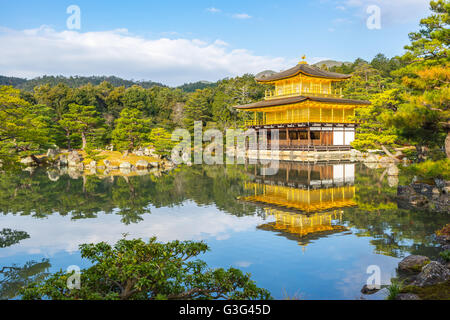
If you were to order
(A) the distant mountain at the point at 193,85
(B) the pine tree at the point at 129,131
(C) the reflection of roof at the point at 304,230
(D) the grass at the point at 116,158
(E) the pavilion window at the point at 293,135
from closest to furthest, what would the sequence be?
(C) the reflection of roof at the point at 304,230 < (D) the grass at the point at 116,158 < (B) the pine tree at the point at 129,131 < (E) the pavilion window at the point at 293,135 < (A) the distant mountain at the point at 193,85

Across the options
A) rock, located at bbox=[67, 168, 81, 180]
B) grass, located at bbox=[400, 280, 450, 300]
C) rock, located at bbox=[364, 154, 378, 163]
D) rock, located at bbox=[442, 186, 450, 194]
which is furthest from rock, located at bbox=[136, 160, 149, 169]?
grass, located at bbox=[400, 280, 450, 300]

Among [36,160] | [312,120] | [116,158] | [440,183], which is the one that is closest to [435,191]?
[440,183]

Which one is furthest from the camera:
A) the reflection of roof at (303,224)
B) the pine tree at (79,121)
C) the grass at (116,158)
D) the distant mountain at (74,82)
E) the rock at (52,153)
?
the distant mountain at (74,82)

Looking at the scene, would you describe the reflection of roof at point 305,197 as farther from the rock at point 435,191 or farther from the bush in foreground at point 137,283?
the bush in foreground at point 137,283

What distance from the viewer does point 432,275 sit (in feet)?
17.6

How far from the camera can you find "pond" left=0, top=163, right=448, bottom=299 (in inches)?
251

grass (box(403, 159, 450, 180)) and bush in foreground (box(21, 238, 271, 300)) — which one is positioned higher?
grass (box(403, 159, 450, 180))

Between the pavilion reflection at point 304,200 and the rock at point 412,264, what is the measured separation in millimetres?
2261

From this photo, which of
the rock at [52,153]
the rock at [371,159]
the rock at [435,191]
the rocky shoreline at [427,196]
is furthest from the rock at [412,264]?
the rock at [52,153]

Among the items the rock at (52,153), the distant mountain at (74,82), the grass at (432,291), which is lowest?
the grass at (432,291)

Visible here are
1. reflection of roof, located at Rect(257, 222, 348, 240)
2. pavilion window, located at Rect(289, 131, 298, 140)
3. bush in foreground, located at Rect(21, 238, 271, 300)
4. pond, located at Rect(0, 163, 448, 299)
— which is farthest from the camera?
pavilion window, located at Rect(289, 131, 298, 140)

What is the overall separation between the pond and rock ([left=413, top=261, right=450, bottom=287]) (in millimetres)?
539

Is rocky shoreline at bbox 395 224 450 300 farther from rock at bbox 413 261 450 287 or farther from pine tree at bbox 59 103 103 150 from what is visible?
pine tree at bbox 59 103 103 150

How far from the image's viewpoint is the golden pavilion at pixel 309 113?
30.3 metres
